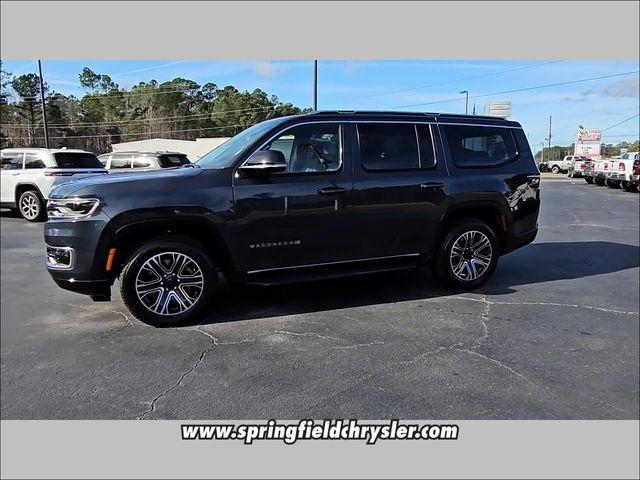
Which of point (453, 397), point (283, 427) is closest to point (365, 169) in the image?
point (453, 397)

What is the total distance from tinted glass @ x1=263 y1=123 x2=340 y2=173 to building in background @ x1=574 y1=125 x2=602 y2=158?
54.5m

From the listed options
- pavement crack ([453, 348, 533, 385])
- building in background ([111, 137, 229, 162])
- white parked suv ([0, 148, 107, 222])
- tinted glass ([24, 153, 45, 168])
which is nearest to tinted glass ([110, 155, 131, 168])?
white parked suv ([0, 148, 107, 222])

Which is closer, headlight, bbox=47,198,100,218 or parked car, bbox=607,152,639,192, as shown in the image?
headlight, bbox=47,198,100,218

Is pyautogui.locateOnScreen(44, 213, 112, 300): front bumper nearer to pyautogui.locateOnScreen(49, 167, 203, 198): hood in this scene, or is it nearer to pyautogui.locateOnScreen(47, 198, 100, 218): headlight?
pyautogui.locateOnScreen(47, 198, 100, 218): headlight

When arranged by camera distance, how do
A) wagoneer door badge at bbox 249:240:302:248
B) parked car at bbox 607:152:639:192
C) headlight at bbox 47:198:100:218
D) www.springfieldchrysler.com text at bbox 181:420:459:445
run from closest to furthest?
1. www.springfieldchrysler.com text at bbox 181:420:459:445
2. headlight at bbox 47:198:100:218
3. wagoneer door badge at bbox 249:240:302:248
4. parked car at bbox 607:152:639:192

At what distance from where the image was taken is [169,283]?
434 centimetres

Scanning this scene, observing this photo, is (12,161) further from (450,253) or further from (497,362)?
(497,362)

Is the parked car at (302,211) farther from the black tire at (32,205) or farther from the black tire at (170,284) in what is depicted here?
the black tire at (32,205)

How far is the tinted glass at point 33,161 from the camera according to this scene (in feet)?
38.4

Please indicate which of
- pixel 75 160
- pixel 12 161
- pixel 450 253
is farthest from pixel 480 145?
pixel 12 161

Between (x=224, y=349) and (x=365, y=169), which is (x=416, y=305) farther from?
(x=224, y=349)

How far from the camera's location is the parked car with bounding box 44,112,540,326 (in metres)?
4.14

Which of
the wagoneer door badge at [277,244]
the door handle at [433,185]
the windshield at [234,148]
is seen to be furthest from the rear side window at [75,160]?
the door handle at [433,185]

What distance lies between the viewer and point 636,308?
16.3 ft
